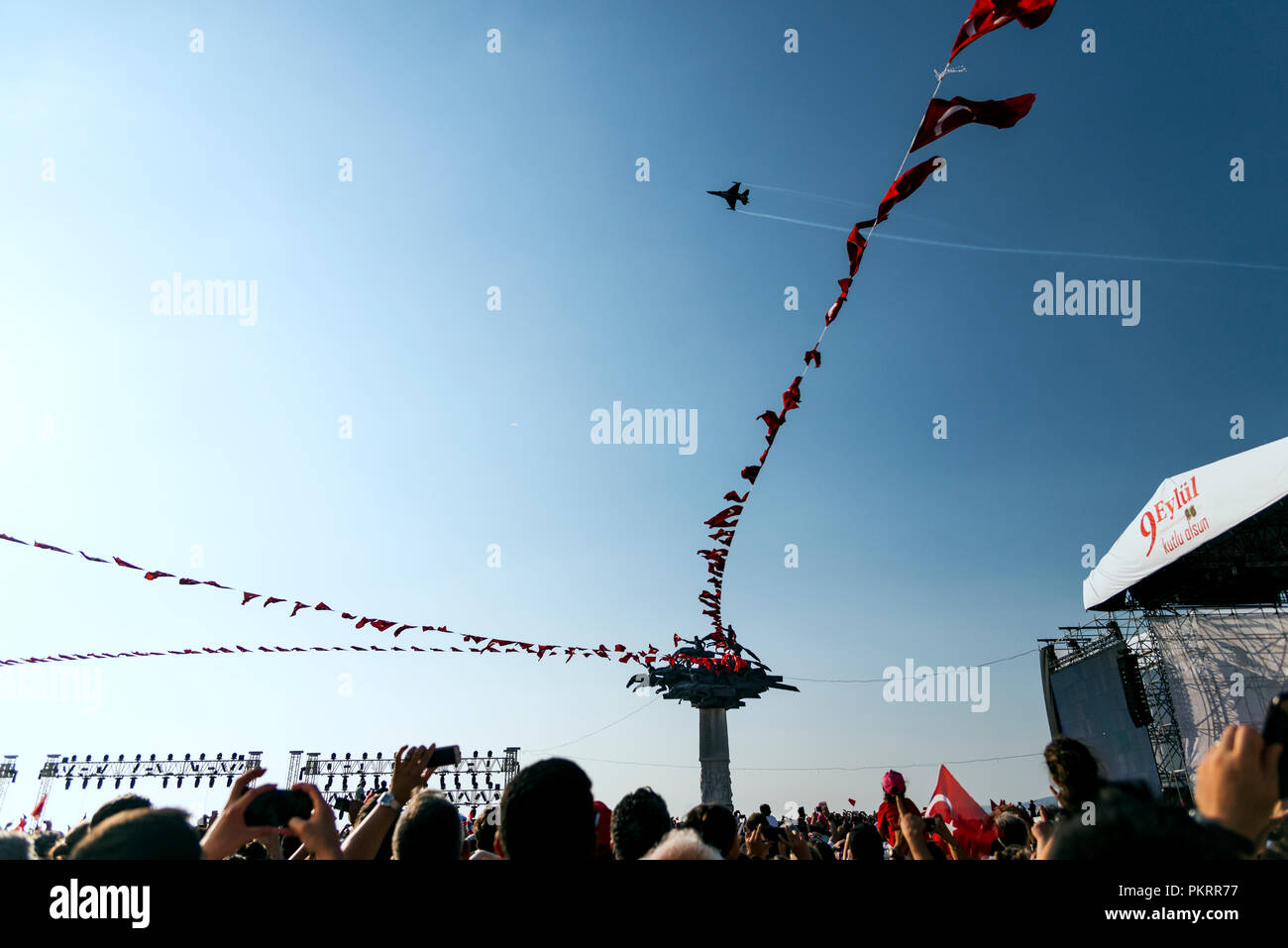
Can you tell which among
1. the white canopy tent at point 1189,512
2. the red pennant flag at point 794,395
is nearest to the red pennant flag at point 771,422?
the red pennant flag at point 794,395

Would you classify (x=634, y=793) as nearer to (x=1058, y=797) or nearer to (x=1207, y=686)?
(x=1058, y=797)

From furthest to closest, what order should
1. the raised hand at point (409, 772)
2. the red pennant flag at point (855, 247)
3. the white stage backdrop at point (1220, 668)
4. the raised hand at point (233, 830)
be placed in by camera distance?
the white stage backdrop at point (1220, 668), the red pennant flag at point (855, 247), the raised hand at point (409, 772), the raised hand at point (233, 830)

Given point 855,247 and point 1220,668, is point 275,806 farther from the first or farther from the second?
point 1220,668

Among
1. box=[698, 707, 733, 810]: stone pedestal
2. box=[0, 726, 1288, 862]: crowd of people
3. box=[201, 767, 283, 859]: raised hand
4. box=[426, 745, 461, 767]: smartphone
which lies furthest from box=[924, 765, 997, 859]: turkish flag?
box=[698, 707, 733, 810]: stone pedestal

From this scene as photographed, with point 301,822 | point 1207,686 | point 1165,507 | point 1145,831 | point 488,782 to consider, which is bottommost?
point 488,782

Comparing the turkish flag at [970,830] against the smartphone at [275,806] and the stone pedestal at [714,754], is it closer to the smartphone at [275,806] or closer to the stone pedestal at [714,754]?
the smartphone at [275,806]
